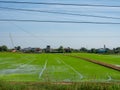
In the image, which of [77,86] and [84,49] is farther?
[84,49]

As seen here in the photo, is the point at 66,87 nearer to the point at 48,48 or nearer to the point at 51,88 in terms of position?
the point at 51,88

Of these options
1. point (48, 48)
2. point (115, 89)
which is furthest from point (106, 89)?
point (48, 48)

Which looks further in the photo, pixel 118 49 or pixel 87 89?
pixel 118 49

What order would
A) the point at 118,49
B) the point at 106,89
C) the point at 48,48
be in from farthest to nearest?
the point at 48,48
the point at 118,49
the point at 106,89

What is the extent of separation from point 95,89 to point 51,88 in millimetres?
2252

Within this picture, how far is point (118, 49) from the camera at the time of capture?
520ft

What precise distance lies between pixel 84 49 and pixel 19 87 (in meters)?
165

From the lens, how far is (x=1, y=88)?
17.6 m

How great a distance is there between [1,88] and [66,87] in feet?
10.5

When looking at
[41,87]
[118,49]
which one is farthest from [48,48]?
[41,87]

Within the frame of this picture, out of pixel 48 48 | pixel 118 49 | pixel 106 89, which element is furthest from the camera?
pixel 48 48

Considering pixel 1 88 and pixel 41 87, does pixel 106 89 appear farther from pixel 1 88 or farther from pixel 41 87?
pixel 1 88

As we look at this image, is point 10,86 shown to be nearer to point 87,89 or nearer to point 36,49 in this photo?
point 87,89

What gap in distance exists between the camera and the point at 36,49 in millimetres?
165500
